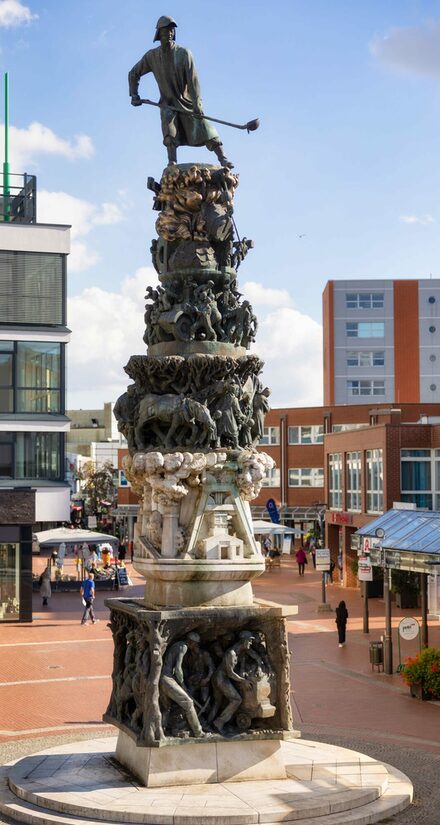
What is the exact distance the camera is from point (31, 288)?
38406 millimetres

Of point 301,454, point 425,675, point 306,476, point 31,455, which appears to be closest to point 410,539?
point 425,675

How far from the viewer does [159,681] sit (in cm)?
1420

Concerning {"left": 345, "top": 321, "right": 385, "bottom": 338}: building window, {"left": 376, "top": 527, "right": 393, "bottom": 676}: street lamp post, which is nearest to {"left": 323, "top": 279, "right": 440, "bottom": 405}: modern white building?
{"left": 345, "top": 321, "right": 385, "bottom": 338}: building window

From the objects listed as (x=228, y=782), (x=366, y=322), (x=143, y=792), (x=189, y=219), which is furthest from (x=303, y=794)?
(x=366, y=322)

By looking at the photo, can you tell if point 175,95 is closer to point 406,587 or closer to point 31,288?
point 31,288

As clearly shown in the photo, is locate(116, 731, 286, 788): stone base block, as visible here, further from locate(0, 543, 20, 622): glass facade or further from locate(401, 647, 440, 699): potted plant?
locate(0, 543, 20, 622): glass facade

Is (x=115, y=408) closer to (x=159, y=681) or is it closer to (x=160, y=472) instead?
(x=160, y=472)

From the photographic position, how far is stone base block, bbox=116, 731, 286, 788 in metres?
14.2

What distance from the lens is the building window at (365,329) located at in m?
93.8

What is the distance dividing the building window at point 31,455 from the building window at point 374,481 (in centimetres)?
1276

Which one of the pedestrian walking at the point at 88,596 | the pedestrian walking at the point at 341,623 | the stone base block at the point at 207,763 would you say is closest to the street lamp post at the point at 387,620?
the pedestrian walking at the point at 341,623

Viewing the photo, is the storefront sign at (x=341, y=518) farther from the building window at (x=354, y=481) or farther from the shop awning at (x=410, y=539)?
the shop awning at (x=410, y=539)

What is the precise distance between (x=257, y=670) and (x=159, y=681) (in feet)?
4.13

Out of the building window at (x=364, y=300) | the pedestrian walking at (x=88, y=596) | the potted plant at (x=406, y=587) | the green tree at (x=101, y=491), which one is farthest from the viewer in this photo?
the green tree at (x=101, y=491)
